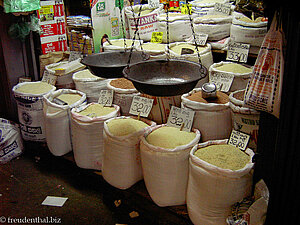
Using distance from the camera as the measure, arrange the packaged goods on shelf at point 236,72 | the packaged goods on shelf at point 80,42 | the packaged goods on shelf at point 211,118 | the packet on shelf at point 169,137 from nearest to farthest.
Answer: the packet on shelf at point 169,137
the packaged goods on shelf at point 211,118
the packaged goods on shelf at point 236,72
the packaged goods on shelf at point 80,42

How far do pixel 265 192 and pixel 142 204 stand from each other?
981 millimetres

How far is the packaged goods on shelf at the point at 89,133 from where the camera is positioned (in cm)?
249

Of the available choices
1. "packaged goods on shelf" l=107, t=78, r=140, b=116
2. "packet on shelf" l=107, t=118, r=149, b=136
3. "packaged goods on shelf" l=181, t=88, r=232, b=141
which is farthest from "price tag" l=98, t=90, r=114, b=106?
"packaged goods on shelf" l=181, t=88, r=232, b=141

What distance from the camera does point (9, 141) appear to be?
127 inches

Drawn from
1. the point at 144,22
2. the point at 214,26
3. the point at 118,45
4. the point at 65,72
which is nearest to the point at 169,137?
the point at 214,26

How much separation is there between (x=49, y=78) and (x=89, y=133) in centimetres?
113

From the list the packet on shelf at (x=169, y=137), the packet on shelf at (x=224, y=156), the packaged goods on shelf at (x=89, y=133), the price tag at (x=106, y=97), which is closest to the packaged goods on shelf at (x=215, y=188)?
the packet on shelf at (x=224, y=156)

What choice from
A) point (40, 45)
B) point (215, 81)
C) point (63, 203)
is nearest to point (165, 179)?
point (215, 81)

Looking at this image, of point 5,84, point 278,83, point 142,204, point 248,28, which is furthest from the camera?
point 5,84

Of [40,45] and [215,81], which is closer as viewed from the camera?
[215,81]

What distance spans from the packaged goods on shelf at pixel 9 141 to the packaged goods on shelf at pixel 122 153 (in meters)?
1.43

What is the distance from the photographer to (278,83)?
4.53ft

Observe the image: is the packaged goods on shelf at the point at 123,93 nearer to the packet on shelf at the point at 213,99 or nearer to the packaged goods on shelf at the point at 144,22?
the packet on shelf at the point at 213,99

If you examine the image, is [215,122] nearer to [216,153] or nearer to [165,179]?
[216,153]
